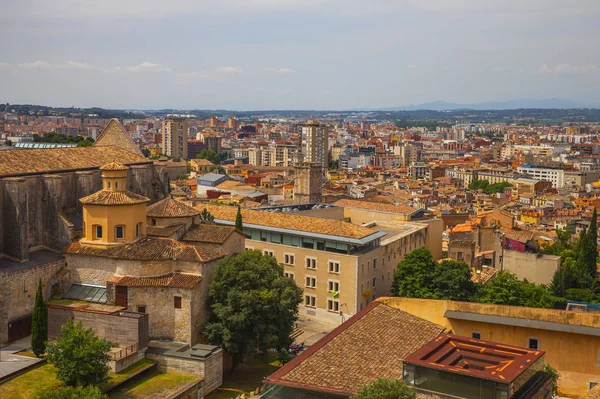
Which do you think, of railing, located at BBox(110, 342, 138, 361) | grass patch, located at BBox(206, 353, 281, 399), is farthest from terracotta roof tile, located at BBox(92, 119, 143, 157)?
railing, located at BBox(110, 342, 138, 361)

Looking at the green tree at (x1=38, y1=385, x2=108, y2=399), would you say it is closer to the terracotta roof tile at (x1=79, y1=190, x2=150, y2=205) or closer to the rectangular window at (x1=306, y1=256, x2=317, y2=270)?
the terracotta roof tile at (x1=79, y1=190, x2=150, y2=205)

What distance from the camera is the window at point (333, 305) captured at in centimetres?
4166

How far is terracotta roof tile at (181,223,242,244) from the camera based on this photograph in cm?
3502

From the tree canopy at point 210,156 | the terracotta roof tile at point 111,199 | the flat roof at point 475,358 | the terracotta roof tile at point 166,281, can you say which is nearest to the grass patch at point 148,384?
the terracotta roof tile at point 166,281

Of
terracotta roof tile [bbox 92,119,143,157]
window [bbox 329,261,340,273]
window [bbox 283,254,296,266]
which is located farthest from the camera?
terracotta roof tile [bbox 92,119,143,157]

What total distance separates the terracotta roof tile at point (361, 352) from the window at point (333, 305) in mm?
14413

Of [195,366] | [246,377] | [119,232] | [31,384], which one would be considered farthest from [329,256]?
[31,384]

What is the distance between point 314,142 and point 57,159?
112 meters

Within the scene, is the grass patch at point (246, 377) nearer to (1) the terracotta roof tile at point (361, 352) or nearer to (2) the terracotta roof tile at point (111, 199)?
(1) the terracotta roof tile at point (361, 352)

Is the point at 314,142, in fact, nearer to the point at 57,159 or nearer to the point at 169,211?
the point at 57,159

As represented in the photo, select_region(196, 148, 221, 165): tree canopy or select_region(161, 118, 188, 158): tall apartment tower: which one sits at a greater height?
select_region(161, 118, 188, 158): tall apartment tower

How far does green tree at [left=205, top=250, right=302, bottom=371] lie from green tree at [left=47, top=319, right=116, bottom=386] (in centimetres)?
597

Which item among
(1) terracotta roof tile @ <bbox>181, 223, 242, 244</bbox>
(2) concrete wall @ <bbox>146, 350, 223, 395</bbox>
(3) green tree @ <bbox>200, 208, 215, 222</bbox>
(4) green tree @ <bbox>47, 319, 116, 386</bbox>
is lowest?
(2) concrete wall @ <bbox>146, 350, 223, 395</bbox>

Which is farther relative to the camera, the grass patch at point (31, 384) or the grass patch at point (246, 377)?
the grass patch at point (246, 377)
